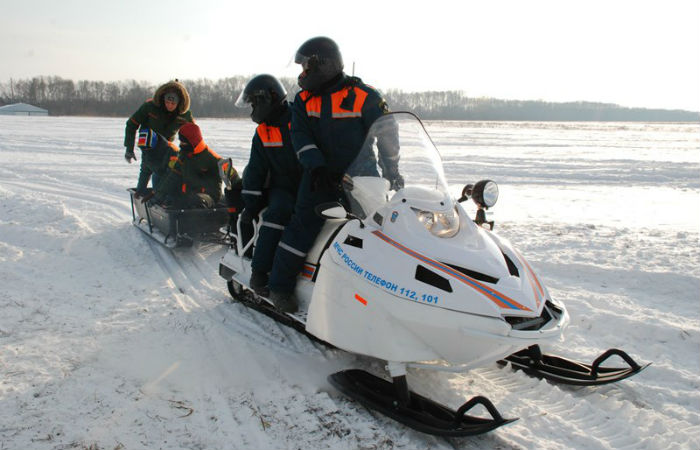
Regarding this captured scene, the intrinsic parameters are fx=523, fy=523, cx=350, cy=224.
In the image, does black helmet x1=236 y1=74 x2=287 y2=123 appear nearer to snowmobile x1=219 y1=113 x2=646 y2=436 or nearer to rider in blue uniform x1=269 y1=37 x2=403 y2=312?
rider in blue uniform x1=269 y1=37 x2=403 y2=312

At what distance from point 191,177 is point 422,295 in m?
4.69

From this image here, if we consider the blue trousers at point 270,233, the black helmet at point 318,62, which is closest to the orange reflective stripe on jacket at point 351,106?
the black helmet at point 318,62

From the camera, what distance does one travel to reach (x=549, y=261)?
581 centimetres

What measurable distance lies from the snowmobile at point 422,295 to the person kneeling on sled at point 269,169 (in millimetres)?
829

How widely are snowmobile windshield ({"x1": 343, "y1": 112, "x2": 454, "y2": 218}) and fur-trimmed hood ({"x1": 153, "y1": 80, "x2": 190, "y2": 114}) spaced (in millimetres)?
4963

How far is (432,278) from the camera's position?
2.74m

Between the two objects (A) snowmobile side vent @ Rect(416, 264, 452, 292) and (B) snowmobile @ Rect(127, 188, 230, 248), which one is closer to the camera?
(A) snowmobile side vent @ Rect(416, 264, 452, 292)

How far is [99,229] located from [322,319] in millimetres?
4877

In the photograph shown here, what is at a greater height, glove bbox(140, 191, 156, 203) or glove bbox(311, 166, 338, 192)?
glove bbox(311, 166, 338, 192)

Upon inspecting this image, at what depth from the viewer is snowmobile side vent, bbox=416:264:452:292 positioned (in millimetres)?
2689

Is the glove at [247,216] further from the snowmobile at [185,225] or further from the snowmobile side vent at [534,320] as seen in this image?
the snowmobile side vent at [534,320]

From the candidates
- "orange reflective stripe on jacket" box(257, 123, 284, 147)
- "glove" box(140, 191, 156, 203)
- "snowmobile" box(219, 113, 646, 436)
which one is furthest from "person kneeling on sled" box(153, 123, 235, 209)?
"snowmobile" box(219, 113, 646, 436)

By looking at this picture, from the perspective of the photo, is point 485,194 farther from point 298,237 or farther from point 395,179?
point 298,237

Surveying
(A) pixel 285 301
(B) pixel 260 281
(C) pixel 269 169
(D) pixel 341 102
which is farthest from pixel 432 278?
(C) pixel 269 169
